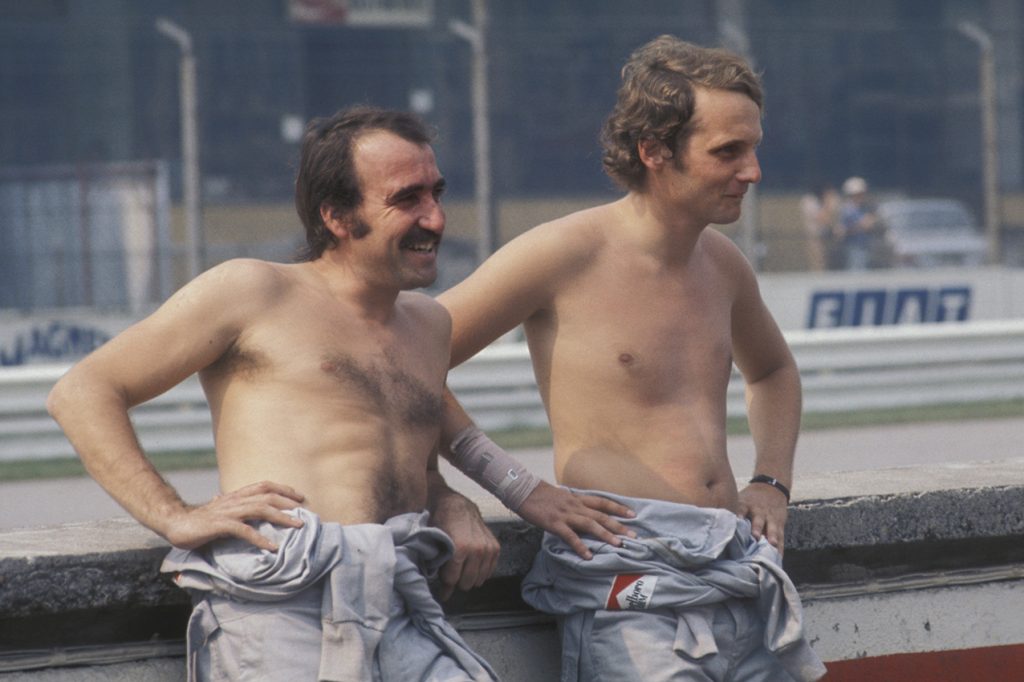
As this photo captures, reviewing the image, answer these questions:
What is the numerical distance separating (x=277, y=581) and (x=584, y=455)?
2.64ft

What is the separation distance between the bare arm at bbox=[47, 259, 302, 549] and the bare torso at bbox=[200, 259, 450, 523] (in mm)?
66

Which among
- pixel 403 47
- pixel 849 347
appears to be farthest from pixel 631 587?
pixel 403 47

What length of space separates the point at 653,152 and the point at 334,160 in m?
0.69

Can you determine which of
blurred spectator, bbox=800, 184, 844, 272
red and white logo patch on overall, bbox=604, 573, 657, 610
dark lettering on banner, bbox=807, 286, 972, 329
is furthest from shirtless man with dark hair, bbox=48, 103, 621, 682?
blurred spectator, bbox=800, 184, 844, 272

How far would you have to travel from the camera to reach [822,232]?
20.8m

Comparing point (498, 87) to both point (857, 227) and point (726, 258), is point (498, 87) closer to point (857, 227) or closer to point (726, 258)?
point (857, 227)

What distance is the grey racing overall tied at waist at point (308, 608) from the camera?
282 centimetres

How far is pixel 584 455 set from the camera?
3.39m

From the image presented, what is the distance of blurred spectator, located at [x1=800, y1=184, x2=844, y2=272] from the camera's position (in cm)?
2006

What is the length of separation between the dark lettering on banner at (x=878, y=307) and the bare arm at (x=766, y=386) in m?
13.7

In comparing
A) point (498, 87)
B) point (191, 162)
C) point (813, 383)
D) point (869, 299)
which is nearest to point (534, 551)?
point (813, 383)

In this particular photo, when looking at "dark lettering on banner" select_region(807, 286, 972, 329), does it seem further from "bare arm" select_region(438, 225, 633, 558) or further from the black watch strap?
"bare arm" select_region(438, 225, 633, 558)

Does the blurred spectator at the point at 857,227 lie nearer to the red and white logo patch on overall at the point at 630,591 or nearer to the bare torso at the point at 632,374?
Answer: the bare torso at the point at 632,374

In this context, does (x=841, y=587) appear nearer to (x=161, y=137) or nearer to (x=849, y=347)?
(x=849, y=347)
